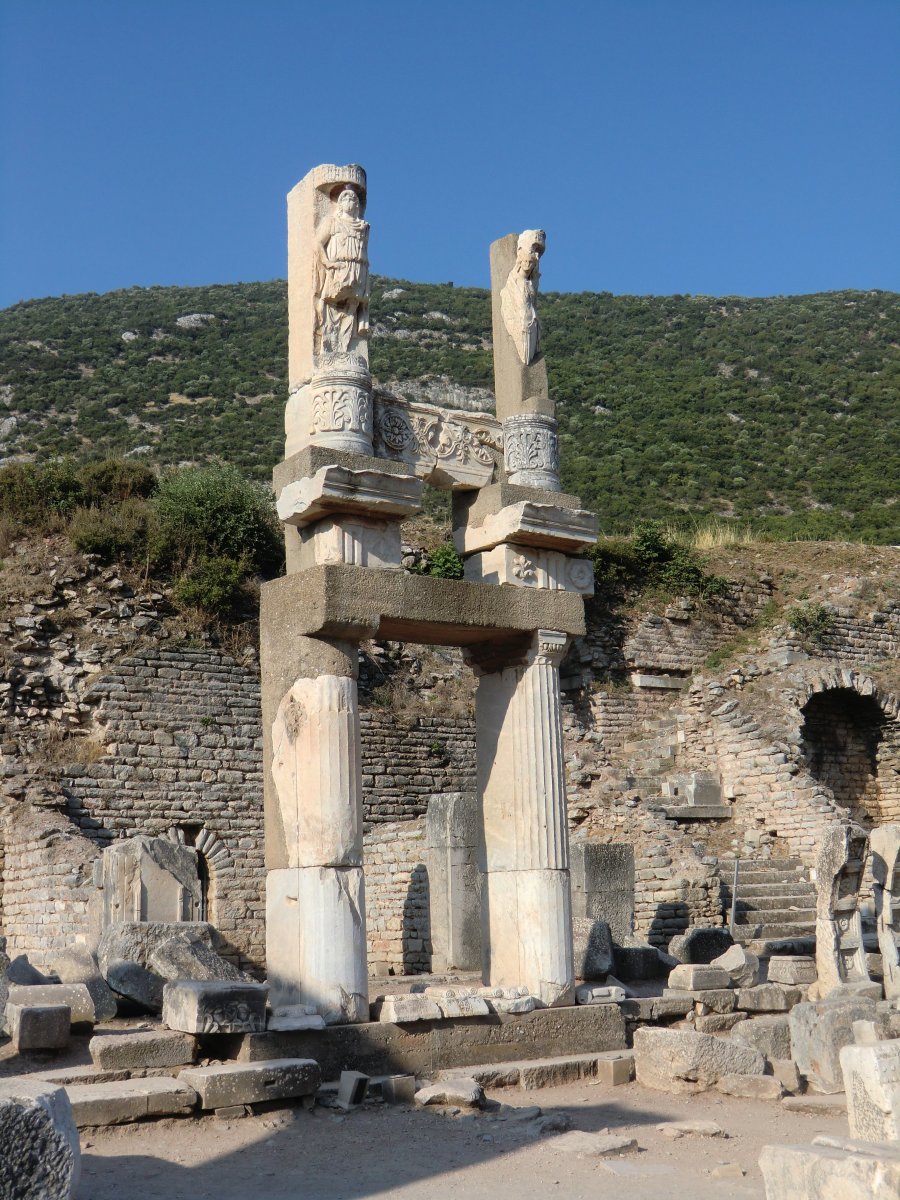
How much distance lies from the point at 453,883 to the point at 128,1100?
823 centimetres

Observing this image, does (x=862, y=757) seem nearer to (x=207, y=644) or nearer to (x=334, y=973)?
(x=207, y=644)

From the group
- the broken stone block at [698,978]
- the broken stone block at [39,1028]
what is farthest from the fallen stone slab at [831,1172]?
the broken stone block at [698,978]

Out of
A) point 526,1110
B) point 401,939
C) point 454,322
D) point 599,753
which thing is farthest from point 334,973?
point 454,322

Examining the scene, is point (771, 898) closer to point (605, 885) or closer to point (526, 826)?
point (605, 885)

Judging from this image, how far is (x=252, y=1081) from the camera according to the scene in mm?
7355

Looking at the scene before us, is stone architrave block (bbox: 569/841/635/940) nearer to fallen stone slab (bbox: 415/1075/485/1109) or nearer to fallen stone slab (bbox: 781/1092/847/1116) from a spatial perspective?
fallen stone slab (bbox: 781/1092/847/1116)

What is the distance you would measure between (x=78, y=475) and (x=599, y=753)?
10.0m

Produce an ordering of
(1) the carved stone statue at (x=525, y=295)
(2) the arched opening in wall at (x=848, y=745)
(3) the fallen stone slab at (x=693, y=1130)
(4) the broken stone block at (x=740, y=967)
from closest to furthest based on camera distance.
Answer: (3) the fallen stone slab at (x=693, y=1130) → (1) the carved stone statue at (x=525, y=295) → (4) the broken stone block at (x=740, y=967) → (2) the arched opening in wall at (x=848, y=745)

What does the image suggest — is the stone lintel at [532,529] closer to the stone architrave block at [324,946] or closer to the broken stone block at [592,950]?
the stone architrave block at [324,946]

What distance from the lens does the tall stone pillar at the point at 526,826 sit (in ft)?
30.6

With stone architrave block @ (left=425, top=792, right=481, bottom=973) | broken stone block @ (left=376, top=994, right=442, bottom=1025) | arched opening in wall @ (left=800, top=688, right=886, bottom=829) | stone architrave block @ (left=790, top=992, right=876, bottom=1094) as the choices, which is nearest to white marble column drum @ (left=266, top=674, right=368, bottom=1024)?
broken stone block @ (left=376, top=994, right=442, bottom=1025)

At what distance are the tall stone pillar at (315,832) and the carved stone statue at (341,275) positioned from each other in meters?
2.11

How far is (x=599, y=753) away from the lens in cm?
2253

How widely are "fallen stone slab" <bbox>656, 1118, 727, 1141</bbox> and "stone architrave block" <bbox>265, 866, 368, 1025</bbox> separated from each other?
213cm
